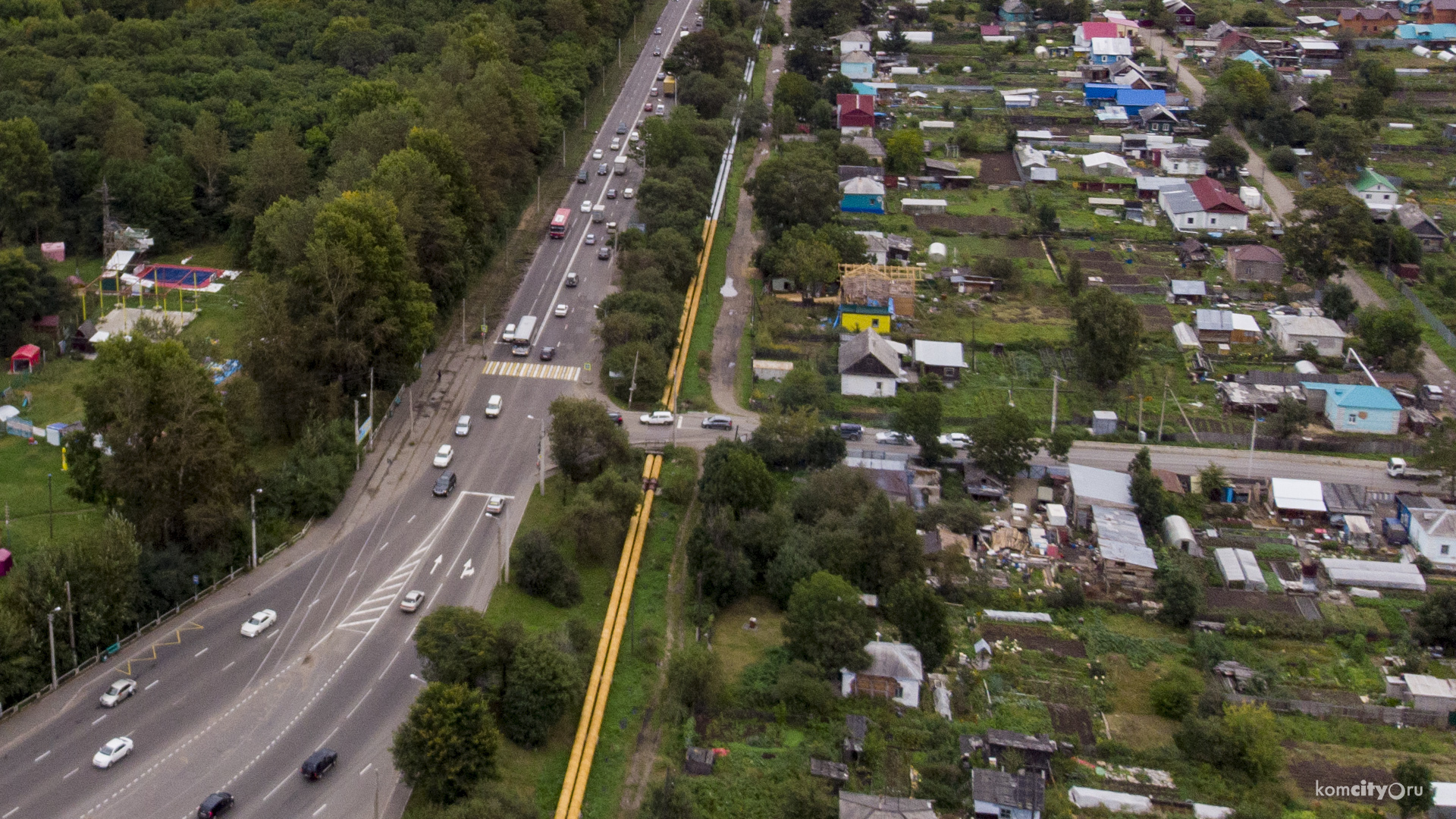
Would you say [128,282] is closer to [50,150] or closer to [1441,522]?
[50,150]

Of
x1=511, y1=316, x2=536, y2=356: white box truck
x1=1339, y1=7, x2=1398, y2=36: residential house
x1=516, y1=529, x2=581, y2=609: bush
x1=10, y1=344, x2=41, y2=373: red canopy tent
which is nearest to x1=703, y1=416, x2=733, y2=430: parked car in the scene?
x1=511, y1=316, x2=536, y2=356: white box truck

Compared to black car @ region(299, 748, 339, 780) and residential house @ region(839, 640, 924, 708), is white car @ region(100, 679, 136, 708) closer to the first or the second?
black car @ region(299, 748, 339, 780)

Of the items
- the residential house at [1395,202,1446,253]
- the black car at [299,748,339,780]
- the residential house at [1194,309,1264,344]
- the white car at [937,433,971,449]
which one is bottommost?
the residential house at [1395,202,1446,253]

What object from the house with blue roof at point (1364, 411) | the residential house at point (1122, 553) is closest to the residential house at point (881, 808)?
the residential house at point (1122, 553)

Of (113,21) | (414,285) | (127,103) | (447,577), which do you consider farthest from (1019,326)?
(113,21)

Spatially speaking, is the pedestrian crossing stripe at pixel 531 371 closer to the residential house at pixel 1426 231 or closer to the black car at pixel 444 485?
the black car at pixel 444 485
